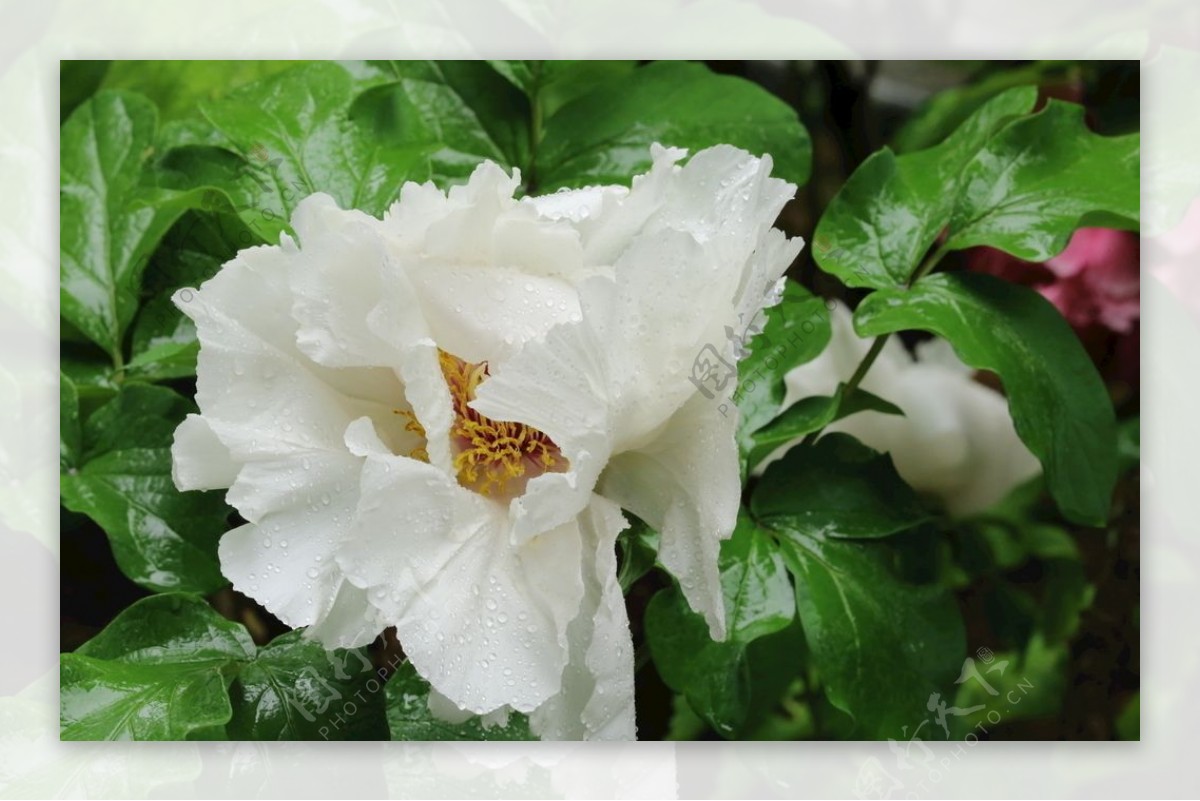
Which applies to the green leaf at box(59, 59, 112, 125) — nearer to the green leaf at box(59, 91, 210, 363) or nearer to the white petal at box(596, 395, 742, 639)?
the green leaf at box(59, 91, 210, 363)

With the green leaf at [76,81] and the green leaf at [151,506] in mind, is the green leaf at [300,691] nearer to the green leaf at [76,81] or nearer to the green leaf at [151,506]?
the green leaf at [151,506]

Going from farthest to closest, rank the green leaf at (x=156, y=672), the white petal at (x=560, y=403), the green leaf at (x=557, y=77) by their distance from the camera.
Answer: the green leaf at (x=557, y=77) < the green leaf at (x=156, y=672) < the white petal at (x=560, y=403)

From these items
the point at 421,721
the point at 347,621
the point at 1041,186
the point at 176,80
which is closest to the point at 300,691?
the point at 421,721

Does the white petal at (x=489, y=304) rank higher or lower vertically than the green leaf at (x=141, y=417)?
higher

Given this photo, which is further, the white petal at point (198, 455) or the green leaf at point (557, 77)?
the green leaf at point (557, 77)

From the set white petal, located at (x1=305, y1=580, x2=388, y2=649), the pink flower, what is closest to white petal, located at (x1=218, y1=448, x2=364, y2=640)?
white petal, located at (x1=305, y1=580, x2=388, y2=649)

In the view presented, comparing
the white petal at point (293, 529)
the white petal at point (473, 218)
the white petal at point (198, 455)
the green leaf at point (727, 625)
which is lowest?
the green leaf at point (727, 625)

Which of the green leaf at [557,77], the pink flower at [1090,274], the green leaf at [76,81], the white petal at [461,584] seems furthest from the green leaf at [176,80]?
the pink flower at [1090,274]
